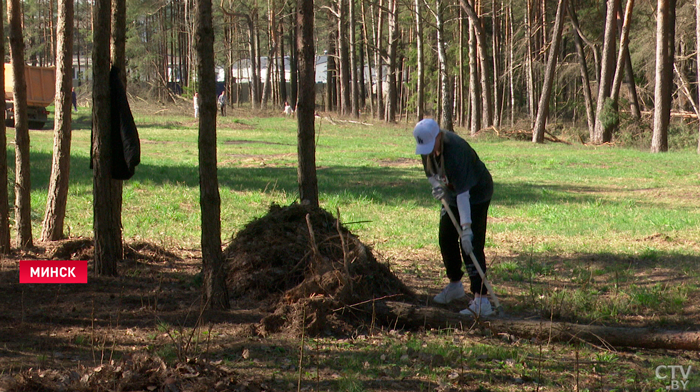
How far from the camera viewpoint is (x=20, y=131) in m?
7.97

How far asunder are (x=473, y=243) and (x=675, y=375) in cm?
200

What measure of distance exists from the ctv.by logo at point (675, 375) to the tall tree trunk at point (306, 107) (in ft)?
14.2

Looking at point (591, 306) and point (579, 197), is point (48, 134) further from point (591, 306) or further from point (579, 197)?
point (591, 306)

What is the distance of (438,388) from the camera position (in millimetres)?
4402

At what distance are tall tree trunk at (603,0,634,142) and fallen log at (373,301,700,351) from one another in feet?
84.4

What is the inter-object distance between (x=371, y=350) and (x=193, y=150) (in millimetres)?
19309

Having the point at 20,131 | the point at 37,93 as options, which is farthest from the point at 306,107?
the point at 37,93

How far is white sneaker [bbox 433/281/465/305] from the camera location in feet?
22.2

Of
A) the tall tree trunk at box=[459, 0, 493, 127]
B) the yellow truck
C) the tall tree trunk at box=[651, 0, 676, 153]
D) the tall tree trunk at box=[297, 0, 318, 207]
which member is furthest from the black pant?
the tall tree trunk at box=[459, 0, 493, 127]

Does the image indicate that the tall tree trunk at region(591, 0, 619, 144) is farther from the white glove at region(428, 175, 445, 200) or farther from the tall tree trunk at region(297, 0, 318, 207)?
the white glove at region(428, 175, 445, 200)

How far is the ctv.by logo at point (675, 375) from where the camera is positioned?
458 centimetres

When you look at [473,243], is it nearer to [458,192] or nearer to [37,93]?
[458,192]

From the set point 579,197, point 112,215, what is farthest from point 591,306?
point 579,197

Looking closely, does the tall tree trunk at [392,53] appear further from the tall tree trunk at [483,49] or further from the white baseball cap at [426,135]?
the white baseball cap at [426,135]
